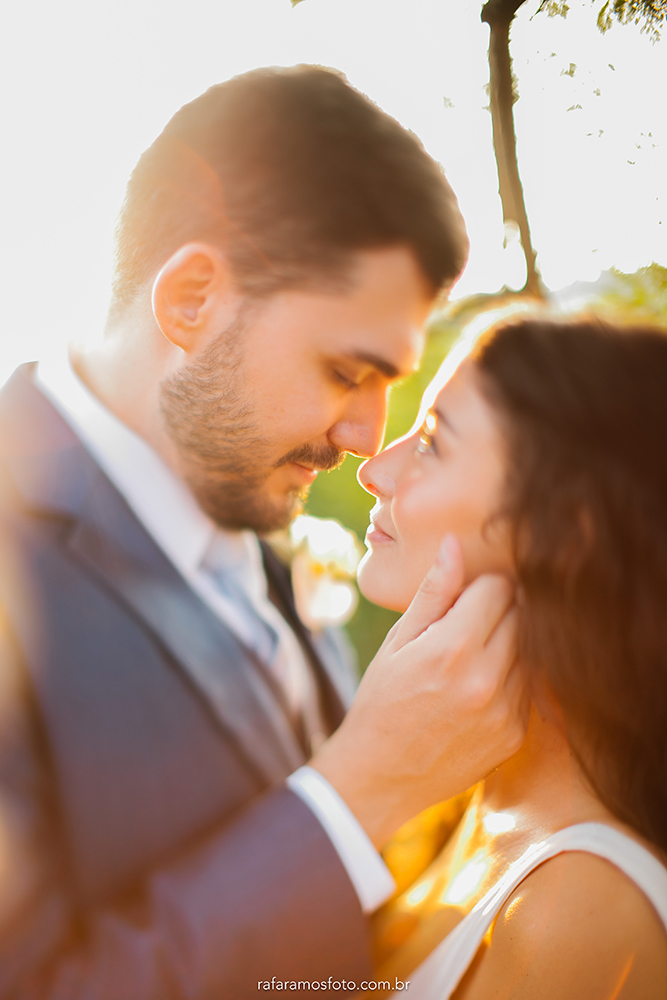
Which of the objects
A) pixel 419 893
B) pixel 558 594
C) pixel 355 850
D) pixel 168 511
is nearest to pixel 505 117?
pixel 558 594

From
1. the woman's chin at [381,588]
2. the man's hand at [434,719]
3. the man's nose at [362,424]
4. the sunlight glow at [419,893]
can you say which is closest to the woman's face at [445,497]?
the woman's chin at [381,588]

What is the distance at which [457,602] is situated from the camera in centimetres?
148

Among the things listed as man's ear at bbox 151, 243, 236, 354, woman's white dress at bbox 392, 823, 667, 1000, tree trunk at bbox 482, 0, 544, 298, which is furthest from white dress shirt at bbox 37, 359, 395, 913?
tree trunk at bbox 482, 0, 544, 298

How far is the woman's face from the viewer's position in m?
1.54

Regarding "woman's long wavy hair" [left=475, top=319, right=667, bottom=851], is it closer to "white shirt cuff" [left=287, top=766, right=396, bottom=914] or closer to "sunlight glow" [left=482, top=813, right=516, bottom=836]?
"sunlight glow" [left=482, top=813, right=516, bottom=836]

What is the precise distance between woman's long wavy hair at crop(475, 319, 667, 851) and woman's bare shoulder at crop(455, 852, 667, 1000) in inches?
7.4

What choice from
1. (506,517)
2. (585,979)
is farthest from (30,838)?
(506,517)

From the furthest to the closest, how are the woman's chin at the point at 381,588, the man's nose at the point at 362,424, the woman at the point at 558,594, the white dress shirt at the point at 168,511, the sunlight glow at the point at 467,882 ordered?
the man's nose at the point at 362,424, the white dress shirt at the point at 168,511, the woman's chin at the point at 381,588, the sunlight glow at the point at 467,882, the woman at the point at 558,594

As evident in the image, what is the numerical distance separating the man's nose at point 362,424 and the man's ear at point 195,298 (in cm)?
46

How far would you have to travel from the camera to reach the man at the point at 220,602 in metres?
1.31

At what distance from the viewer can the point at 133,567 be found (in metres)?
1.66

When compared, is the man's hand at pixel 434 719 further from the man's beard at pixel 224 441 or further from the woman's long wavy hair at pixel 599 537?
the man's beard at pixel 224 441

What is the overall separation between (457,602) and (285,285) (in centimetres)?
106

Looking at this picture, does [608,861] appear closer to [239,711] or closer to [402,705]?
[402,705]
